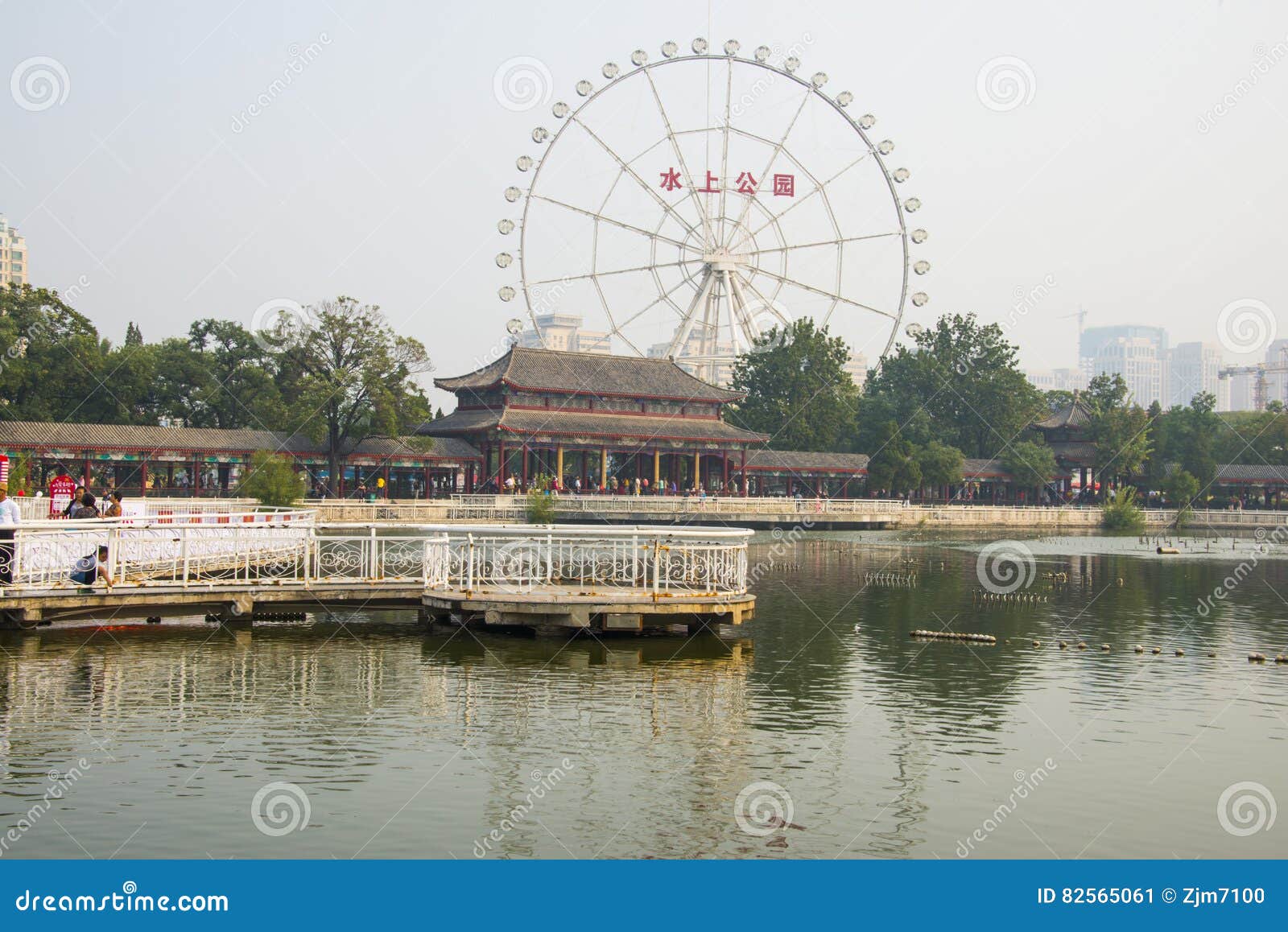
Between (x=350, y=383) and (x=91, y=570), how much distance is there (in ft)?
135

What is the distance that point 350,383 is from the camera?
2366 inches

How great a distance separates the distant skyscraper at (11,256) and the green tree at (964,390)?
11049cm

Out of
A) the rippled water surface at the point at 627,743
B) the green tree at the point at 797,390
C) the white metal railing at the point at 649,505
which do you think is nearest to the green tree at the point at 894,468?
the green tree at the point at 797,390

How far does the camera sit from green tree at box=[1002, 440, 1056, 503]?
84.2 metres

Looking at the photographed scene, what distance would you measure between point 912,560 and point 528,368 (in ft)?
97.4

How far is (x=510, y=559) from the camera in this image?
21.2 m

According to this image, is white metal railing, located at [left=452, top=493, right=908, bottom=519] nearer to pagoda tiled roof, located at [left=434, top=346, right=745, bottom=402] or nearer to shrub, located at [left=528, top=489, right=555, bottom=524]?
shrub, located at [left=528, top=489, right=555, bottom=524]

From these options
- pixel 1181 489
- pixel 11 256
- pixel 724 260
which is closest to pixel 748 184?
pixel 724 260

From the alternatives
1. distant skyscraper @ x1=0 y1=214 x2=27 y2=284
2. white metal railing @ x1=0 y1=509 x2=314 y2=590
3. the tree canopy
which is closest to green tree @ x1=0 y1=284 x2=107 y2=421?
the tree canopy

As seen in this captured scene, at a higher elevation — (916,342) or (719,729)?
(916,342)

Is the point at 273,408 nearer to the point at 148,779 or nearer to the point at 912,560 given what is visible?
the point at 912,560

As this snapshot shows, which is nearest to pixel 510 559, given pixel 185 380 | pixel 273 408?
pixel 273 408

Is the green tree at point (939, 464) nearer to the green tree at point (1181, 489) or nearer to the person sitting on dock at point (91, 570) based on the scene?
the green tree at point (1181, 489)

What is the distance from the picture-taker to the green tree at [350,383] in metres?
59.5
